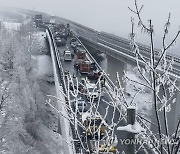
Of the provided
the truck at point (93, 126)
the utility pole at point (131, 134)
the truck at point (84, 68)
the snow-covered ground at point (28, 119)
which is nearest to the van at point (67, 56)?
the snow-covered ground at point (28, 119)

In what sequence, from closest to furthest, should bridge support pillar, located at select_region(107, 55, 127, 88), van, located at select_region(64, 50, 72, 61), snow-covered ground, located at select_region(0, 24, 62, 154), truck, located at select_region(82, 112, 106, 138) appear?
truck, located at select_region(82, 112, 106, 138) < snow-covered ground, located at select_region(0, 24, 62, 154) < bridge support pillar, located at select_region(107, 55, 127, 88) < van, located at select_region(64, 50, 72, 61)

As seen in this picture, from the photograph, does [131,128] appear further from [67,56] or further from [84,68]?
[67,56]

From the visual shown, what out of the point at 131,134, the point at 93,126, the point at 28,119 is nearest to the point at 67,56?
the point at 28,119

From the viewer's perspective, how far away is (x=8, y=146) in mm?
27000

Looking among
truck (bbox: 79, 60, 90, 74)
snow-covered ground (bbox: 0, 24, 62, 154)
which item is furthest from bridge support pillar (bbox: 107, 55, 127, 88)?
snow-covered ground (bbox: 0, 24, 62, 154)

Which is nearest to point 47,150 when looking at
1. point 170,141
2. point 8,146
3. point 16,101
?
point 8,146

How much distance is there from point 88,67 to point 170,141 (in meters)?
32.9

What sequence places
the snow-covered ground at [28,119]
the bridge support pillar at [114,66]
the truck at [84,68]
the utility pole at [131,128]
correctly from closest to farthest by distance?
the utility pole at [131,128]
the snow-covered ground at [28,119]
the truck at [84,68]
the bridge support pillar at [114,66]

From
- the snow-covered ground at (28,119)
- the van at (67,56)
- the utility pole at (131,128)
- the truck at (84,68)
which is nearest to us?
the utility pole at (131,128)

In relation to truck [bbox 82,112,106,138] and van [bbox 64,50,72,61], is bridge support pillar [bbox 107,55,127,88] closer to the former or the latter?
van [bbox 64,50,72,61]

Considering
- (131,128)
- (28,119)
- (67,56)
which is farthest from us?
(67,56)

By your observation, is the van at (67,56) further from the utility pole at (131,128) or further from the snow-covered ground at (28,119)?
the utility pole at (131,128)

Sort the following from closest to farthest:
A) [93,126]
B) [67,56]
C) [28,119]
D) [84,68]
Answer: [93,126], [28,119], [84,68], [67,56]

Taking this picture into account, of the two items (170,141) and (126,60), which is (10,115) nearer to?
(126,60)
